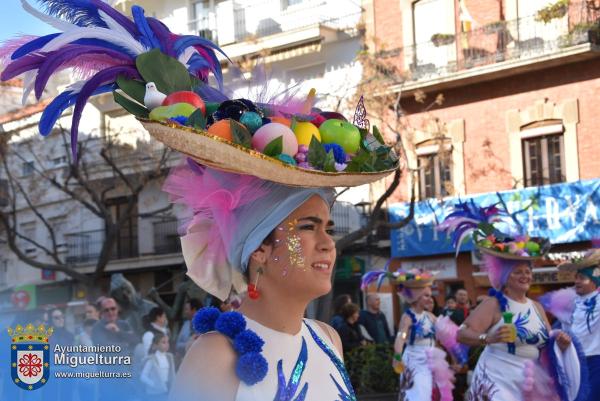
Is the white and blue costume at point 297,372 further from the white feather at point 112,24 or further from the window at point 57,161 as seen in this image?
the window at point 57,161

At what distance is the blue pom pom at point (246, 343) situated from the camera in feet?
10.1

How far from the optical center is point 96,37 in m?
3.07

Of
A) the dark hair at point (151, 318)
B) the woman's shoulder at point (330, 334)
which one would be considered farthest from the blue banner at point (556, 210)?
the woman's shoulder at point (330, 334)

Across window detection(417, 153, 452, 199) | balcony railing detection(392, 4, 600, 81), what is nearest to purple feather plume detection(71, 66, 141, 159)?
balcony railing detection(392, 4, 600, 81)

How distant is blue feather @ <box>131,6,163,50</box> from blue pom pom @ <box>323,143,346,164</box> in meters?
0.69

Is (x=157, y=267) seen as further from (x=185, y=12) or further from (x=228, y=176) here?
(x=228, y=176)

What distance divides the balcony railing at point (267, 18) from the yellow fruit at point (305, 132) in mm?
21319

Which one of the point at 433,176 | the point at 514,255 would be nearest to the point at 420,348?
the point at 514,255

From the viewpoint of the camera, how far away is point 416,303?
11.1m

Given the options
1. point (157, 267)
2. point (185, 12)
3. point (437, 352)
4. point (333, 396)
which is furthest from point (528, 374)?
point (157, 267)

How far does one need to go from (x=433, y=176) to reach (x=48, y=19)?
69.2ft

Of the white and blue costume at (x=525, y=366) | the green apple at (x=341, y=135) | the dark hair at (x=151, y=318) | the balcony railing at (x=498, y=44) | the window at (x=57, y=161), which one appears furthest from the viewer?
the balcony railing at (x=498, y=44)

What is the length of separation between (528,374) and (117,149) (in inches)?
585

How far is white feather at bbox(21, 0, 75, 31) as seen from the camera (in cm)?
297
